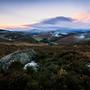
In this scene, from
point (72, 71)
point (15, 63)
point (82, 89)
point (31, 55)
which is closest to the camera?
point (82, 89)

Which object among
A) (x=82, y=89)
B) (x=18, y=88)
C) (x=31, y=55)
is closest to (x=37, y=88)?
(x=18, y=88)

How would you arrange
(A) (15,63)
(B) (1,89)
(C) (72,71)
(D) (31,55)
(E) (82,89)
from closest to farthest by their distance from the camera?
(E) (82,89) < (B) (1,89) < (C) (72,71) < (A) (15,63) < (D) (31,55)

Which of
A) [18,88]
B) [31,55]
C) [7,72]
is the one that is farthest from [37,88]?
[31,55]

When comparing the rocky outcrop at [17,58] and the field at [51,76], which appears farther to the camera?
the rocky outcrop at [17,58]

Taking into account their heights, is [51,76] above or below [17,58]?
below

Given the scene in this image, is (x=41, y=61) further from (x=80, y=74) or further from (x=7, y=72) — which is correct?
(x=80, y=74)

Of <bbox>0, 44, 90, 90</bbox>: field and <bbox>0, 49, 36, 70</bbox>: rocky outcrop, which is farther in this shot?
<bbox>0, 49, 36, 70</bbox>: rocky outcrop

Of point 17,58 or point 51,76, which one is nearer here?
point 51,76

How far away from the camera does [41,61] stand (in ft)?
66.9

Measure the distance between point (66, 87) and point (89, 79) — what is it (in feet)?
5.06

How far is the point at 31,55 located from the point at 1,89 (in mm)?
6456

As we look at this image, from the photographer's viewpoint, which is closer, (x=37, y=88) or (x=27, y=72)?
(x=37, y=88)

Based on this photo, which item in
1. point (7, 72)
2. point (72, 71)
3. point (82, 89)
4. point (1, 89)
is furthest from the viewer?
point (7, 72)

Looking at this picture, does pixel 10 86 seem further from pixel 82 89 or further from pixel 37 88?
pixel 82 89
